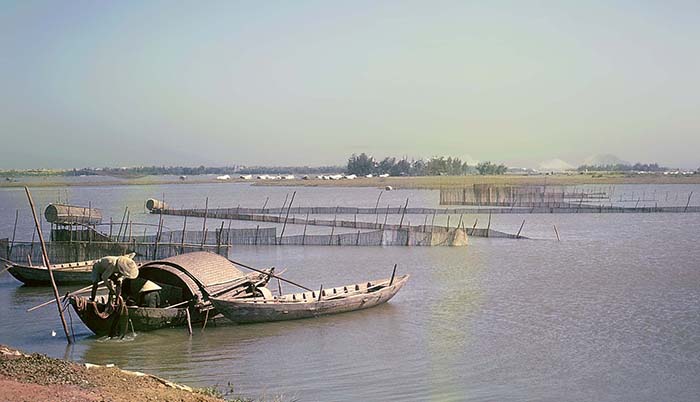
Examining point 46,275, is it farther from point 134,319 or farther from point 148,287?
point 134,319

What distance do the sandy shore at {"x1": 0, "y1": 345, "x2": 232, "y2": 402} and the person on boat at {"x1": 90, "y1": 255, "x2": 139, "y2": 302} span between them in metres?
4.23

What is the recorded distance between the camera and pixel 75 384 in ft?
24.0

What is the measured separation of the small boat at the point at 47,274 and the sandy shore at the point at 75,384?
399 inches

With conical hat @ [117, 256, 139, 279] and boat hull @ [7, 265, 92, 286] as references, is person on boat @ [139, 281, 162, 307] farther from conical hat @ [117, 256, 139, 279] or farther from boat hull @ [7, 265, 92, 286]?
boat hull @ [7, 265, 92, 286]

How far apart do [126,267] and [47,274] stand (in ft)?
21.1

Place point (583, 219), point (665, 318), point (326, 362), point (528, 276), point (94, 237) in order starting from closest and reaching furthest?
1. point (326, 362)
2. point (665, 318)
3. point (528, 276)
4. point (94, 237)
5. point (583, 219)

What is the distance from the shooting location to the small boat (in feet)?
59.4

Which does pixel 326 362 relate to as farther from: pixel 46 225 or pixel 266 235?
pixel 46 225

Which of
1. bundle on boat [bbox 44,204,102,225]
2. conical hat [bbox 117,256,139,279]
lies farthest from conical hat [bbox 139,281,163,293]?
bundle on boat [bbox 44,204,102,225]

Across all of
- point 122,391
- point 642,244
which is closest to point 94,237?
point 122,391

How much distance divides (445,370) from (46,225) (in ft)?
105

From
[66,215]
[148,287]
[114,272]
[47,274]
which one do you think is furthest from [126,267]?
[66,215]

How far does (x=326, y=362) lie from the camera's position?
1132cm

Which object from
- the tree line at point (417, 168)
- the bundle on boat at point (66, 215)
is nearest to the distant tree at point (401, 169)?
the tree line at point (417, 168)
